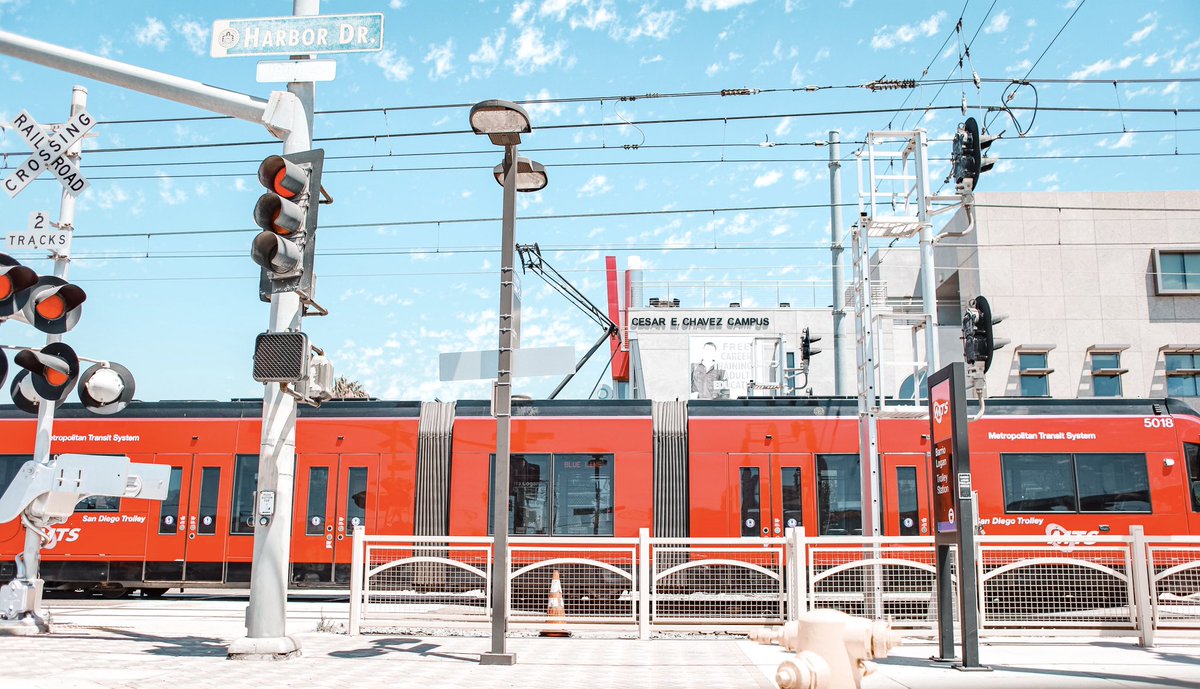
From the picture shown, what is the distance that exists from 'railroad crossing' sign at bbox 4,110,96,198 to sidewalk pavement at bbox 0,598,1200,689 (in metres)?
5.21

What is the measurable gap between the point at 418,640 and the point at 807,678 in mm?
7599

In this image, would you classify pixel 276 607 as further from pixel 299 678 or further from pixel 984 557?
pixel 984 557

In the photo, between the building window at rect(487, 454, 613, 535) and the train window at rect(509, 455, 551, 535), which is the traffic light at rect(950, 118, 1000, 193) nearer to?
the building window at rect(487, 454, 613, 535)

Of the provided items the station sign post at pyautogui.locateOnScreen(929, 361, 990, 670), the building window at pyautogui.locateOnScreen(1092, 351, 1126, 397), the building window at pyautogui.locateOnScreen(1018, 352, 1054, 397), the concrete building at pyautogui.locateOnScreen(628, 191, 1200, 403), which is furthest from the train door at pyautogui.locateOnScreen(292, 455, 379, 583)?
the building window at pyautogui.locateOnScreen(1092, 351, 1126, 397)

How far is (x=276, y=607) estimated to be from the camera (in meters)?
9.02

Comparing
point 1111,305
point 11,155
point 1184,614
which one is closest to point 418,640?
point 1184,614

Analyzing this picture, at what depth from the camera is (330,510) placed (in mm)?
15250

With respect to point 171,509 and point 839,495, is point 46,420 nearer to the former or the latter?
point 171,509

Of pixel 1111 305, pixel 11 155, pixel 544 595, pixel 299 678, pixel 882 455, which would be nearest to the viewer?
pixel 299 678

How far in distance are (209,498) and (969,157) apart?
504 inches

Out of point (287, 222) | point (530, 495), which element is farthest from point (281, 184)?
point (530, 495)

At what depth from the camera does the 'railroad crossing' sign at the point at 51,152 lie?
36.4 ft

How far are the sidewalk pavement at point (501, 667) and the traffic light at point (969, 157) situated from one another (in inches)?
244

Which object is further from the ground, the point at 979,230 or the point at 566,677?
the point at 979,230
